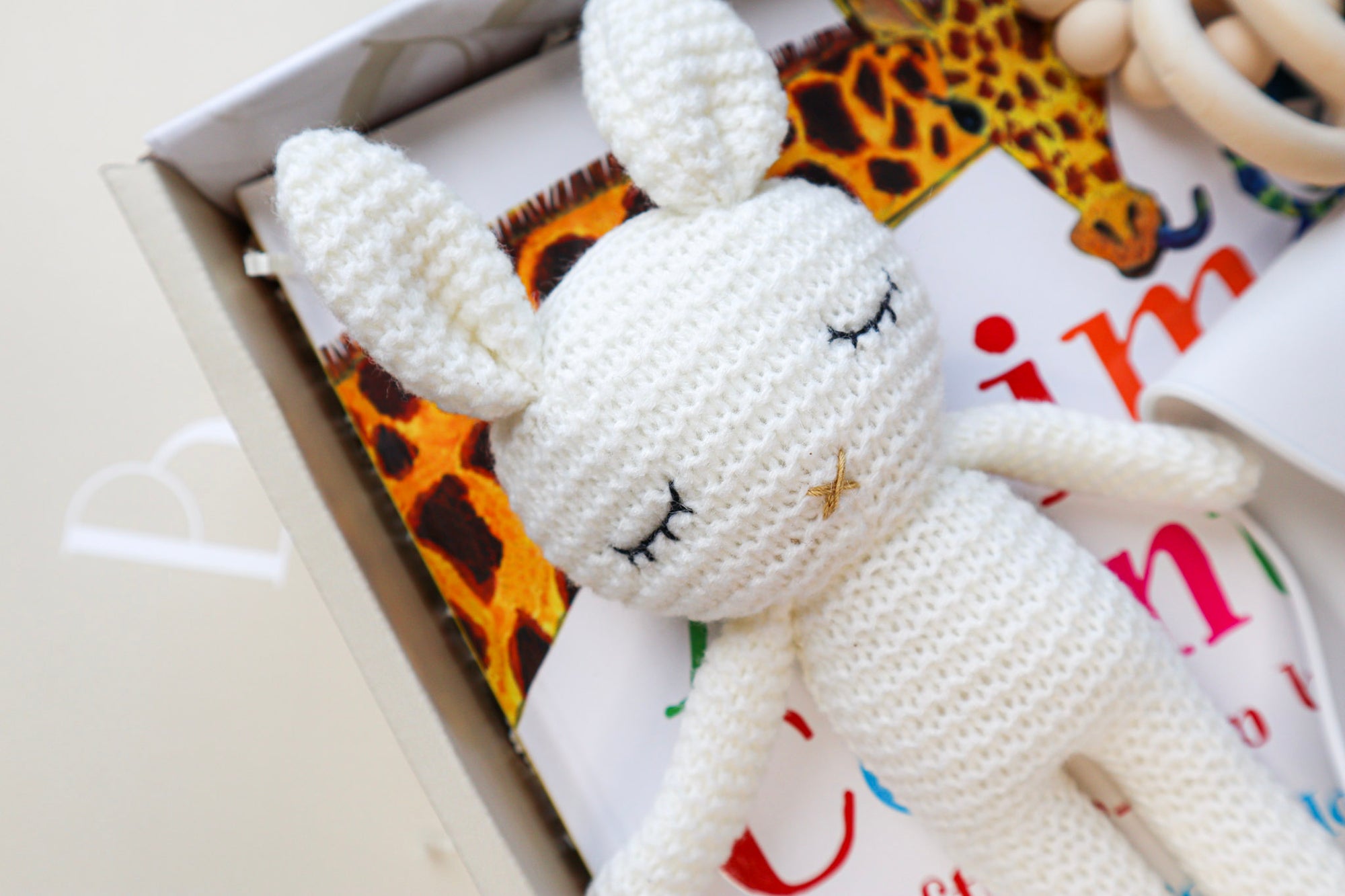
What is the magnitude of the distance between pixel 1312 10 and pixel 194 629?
2.83ft

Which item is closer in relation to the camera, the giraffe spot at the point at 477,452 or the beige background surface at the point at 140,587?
the giraffe spot at the point at 477,452

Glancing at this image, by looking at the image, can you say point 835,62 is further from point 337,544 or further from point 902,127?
point 337,544

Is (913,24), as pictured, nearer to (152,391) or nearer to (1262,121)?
(1262,121)

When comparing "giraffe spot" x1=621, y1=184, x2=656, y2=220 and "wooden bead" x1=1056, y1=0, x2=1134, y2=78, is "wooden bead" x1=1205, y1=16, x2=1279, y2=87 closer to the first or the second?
"wooden bead" x1=1056, y1=0, x2=1134, y2=78

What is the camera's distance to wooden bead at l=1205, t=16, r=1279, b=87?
1.86 ft

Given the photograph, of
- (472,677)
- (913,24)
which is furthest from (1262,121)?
(472,677)

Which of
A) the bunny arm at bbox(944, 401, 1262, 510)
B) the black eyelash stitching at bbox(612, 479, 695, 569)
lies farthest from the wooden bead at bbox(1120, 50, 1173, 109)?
the black eyelash stitching at bbox(612, 479, 695, 569)

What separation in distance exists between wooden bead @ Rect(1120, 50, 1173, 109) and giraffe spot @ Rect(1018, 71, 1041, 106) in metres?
0.06

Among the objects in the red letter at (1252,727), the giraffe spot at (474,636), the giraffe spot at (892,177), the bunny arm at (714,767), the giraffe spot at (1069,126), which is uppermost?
the giraffe spot at (892,177)

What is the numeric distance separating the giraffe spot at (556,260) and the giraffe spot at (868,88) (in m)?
0.22

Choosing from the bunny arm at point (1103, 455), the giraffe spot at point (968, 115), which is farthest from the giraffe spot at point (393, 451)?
the giraffe spot at point (968, 115)

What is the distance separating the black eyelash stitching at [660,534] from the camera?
1.35ft

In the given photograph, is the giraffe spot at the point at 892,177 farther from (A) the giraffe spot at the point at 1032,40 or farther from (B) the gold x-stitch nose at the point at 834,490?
(B) the gold x-stitch nose at the point at 834,490

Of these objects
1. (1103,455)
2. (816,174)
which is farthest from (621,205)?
(1103,455)
